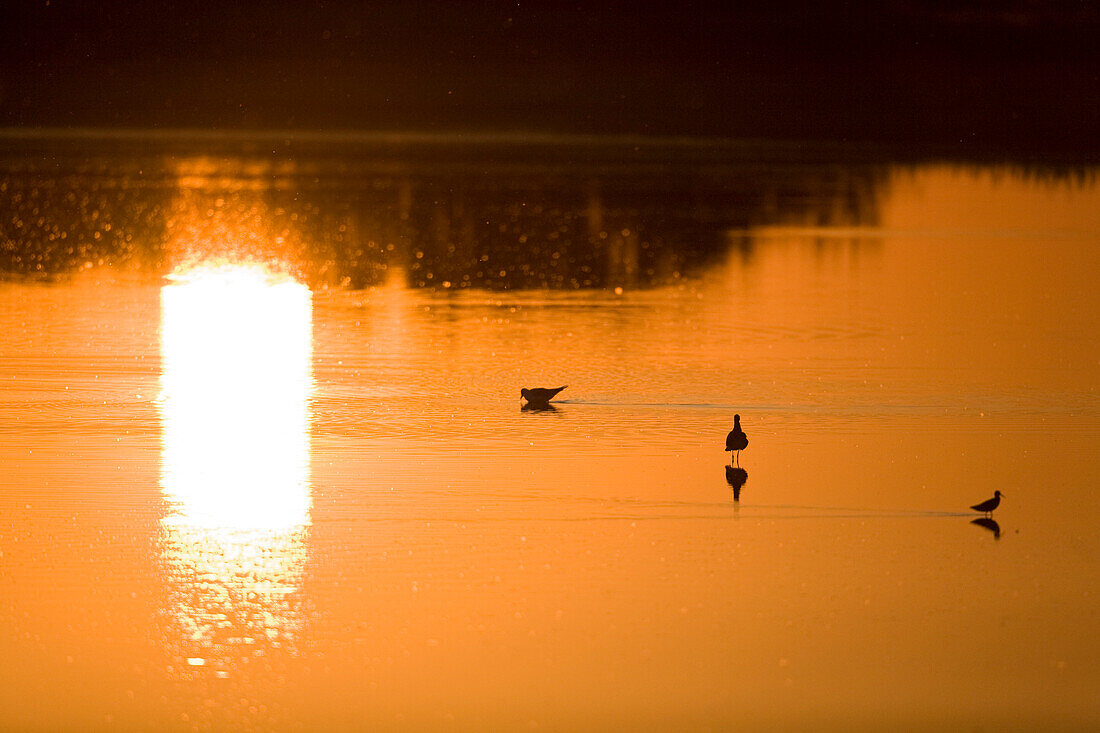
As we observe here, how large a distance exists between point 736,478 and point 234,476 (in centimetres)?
291

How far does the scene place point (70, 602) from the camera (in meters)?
8.20

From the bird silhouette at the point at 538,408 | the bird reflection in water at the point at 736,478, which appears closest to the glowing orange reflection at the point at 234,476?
the bird silhouette at the point at 538,408

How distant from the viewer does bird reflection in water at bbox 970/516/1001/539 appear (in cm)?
957

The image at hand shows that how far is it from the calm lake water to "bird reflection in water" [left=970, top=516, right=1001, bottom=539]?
5cm

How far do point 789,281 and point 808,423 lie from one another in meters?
10.0

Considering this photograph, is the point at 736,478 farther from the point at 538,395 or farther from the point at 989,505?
the point at 538,395

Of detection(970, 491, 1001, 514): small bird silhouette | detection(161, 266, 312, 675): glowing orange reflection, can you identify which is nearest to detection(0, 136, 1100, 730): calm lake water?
detection(161, 266, 312, 675): glowing orange reflection

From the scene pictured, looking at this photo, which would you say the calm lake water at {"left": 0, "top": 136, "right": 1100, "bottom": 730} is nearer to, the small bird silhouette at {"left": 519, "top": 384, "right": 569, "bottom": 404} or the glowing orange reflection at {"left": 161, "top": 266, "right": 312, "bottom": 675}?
the glowing orange reflection at {"left": 161, "top": 266, "right": 312, "bottom": 675}

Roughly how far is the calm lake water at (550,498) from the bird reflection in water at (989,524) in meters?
0.05

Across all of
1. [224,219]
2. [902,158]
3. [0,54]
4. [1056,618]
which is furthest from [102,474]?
[0,54]

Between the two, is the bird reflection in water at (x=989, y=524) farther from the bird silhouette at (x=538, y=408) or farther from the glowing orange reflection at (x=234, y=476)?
the bird silhouette at (x=538, y=408)

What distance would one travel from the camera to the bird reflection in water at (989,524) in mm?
9570

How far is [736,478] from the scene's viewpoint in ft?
35.2

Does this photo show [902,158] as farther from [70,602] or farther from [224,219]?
[70,602]
